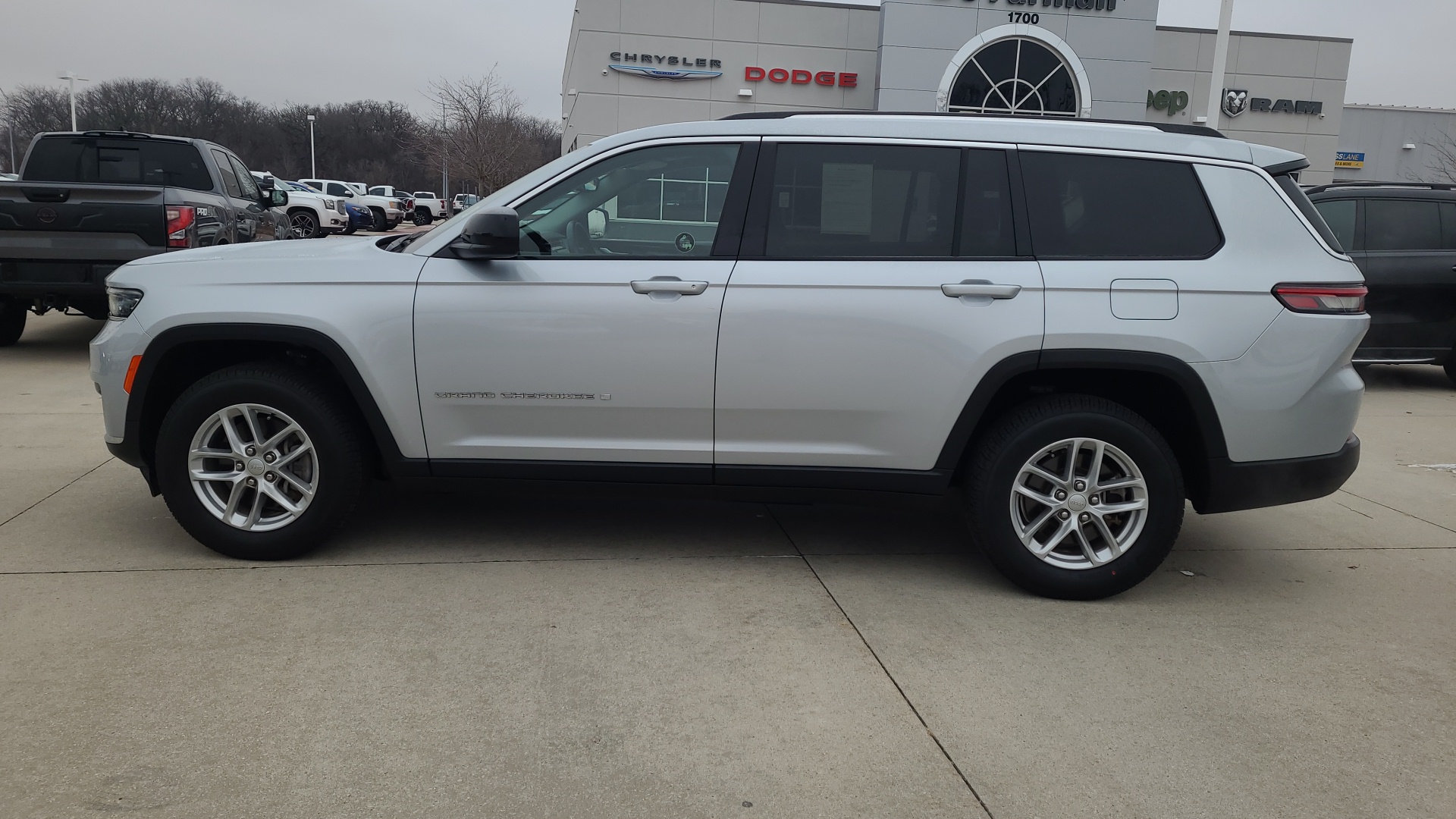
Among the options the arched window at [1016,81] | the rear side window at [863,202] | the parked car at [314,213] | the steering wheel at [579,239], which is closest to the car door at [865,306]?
the rear side window at [863,202]

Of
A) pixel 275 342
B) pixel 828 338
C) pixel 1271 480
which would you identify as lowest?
pixel 1271 480

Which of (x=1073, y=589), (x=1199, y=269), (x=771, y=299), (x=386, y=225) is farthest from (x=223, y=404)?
(x=386, y=225)

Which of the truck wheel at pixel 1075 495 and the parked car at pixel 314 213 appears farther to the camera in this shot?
the parked car at pixel 314 213

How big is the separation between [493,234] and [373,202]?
39512mm

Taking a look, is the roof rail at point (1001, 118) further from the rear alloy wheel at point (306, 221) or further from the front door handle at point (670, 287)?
the rear alloy wheel at point (306, 221)

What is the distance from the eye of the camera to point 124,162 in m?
9.81

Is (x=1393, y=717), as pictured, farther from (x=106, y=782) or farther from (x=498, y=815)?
(x=106, y=782)

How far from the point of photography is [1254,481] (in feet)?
12.9

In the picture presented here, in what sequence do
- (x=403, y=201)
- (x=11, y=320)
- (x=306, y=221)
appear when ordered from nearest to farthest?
(x=11, y=320) < (x=306, y=221) < (x=403, y=201)

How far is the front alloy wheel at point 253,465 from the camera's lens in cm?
409

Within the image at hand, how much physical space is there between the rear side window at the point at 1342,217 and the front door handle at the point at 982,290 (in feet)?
22.0

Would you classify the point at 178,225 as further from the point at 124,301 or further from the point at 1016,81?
the point at 1016,81

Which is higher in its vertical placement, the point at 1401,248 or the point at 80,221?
the point at 1401,248

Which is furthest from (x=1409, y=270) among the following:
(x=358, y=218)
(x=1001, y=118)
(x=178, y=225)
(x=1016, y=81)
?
(x=358, y=218)
